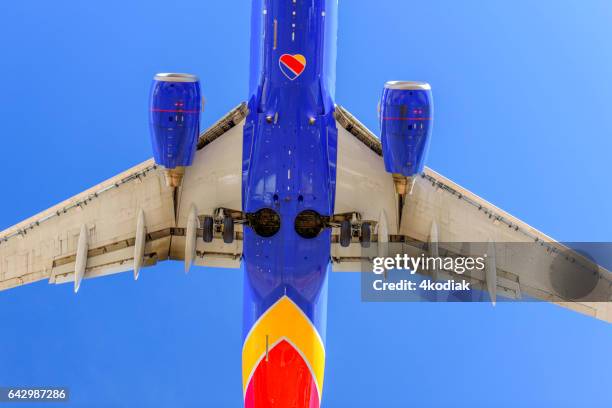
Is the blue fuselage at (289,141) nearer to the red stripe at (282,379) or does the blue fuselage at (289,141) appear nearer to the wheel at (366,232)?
the wheel at (366,232)

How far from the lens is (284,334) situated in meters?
21.0

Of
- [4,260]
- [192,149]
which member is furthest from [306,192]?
[4,260]

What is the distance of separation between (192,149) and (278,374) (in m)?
5.10

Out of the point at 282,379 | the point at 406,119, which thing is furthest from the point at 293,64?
the point at 282,379

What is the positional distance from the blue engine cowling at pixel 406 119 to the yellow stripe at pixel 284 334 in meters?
4.18

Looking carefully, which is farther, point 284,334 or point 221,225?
point 284,334

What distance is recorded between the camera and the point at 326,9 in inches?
745

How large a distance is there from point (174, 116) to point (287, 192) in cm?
263

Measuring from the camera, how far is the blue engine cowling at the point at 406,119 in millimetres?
17875

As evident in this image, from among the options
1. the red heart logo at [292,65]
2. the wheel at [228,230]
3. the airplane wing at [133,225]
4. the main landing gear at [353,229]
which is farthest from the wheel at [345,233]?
the red heart logo at [292,65]

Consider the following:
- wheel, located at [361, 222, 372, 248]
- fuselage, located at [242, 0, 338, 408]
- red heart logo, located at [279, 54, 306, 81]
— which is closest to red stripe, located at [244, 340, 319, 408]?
fuselage, located at [242, 0, 338, 408]

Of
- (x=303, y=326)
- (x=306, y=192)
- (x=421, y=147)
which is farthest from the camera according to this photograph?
(x=303, y=326)

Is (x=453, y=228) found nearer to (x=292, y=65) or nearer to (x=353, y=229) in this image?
(x=353, y=229)

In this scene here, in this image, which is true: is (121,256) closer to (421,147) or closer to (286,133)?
(286,133)
